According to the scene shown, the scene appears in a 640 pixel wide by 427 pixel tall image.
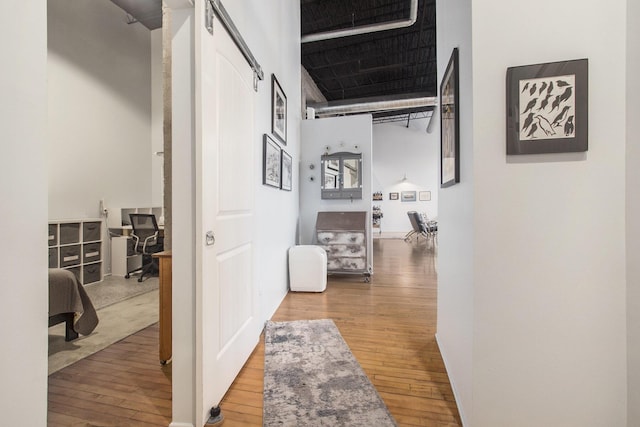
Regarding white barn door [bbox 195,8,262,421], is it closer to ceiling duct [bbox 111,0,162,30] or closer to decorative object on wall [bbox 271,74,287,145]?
decorative object on wall [bbox 271,74,287,145]

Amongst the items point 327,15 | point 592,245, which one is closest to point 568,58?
point 592,245

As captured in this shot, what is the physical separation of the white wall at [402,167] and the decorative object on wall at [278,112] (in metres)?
8.19

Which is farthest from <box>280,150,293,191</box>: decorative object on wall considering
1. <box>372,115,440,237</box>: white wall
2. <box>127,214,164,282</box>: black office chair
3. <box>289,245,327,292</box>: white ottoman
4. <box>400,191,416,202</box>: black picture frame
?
<box>400,191,416,202</box>: black picture frame

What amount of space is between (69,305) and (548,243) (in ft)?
11.1

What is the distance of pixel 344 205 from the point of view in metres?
4.60

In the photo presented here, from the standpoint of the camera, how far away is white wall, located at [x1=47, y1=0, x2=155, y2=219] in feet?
13.7

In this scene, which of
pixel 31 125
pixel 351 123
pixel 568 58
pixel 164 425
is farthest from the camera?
pixel 351 123

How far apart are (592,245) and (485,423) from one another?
960 millimetres

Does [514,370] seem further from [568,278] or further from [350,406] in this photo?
[350,406]

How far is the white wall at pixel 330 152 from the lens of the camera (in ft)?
15.0

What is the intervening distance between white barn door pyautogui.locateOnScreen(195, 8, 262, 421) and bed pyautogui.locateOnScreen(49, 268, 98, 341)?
4.89 ft

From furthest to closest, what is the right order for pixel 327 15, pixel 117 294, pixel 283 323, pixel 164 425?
pixel 327 15 → pixel 117 294 → pixel 283 323 → pixel 164 425

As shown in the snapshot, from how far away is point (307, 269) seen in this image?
365cm

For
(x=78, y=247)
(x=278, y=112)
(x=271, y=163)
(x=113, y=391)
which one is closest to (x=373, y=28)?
(x=278, y=112)
